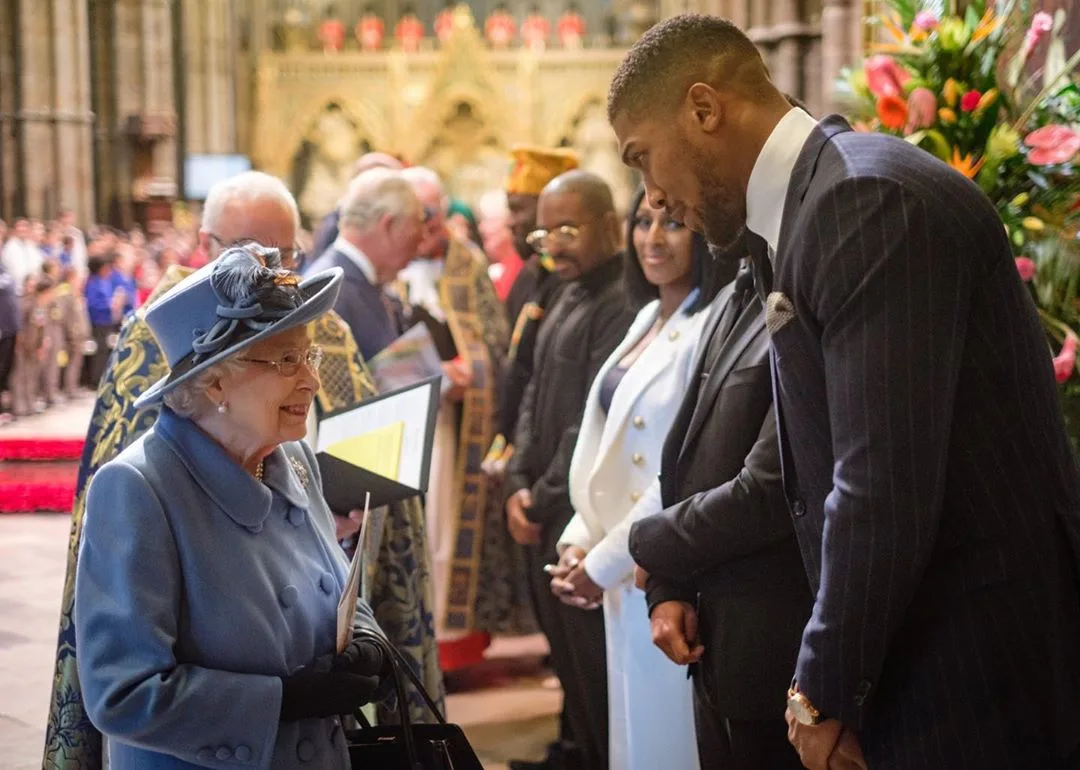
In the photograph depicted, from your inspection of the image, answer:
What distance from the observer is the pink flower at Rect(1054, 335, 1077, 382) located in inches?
120

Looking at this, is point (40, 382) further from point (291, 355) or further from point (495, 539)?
point (291, 355)

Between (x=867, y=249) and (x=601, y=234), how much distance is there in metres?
2.66

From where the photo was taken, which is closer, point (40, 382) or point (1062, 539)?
→ point (1062, 539)

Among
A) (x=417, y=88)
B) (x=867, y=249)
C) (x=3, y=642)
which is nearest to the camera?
(x=867, y=249)

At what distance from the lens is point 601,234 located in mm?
4352

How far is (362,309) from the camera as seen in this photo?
4094 mm

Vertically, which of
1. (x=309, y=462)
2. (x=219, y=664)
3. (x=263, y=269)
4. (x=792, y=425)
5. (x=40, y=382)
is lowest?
(x=40, y=382)

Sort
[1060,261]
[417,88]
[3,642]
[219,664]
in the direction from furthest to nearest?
[417,88] < [3,642] < [1060,261] < [219,664]

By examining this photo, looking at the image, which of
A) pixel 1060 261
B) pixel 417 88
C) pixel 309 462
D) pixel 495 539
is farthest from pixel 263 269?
pixel 417 88

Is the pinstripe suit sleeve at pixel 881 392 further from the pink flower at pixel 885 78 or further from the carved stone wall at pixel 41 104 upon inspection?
the carved stone wall at pixel 41 104

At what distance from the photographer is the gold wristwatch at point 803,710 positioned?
181 cm

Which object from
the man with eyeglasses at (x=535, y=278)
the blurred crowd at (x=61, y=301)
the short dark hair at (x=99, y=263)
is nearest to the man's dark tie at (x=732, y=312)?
the man with eyeglasses at (x=535, y=278)

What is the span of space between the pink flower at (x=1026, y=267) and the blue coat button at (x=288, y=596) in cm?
176

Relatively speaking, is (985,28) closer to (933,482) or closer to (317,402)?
(317,402)
